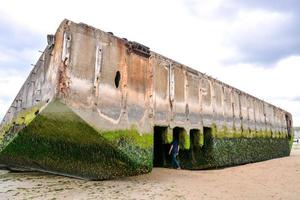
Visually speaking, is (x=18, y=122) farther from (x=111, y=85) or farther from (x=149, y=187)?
(x=149, y=187)

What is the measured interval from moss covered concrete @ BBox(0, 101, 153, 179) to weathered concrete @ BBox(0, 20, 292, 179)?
20 mm

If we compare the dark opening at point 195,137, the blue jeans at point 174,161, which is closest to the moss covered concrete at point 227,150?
the dark opening at point 195,137

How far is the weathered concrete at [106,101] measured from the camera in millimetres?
5367

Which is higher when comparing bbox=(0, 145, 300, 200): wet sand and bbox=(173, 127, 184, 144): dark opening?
bbox=(173, 127, 184, 144): dark opening

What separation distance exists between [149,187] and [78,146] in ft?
4.99

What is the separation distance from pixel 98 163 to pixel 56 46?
90.3 inches

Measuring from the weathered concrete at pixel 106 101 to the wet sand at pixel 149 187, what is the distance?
0.40 meters

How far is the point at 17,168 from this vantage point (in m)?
7.89

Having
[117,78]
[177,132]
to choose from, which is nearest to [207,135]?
[177,132]

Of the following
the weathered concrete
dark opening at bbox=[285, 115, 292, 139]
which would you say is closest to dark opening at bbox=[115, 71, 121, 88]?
the weathered concrete

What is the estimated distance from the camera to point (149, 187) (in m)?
5.49

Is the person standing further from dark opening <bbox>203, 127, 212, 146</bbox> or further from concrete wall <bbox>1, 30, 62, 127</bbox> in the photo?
concrete wall <bbox>1, 30, 62, 127</bbox>

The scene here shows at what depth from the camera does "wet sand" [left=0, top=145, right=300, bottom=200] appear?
500 centimetres

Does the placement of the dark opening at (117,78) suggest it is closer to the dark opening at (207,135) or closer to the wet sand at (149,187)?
the wet sand at (149,187)
